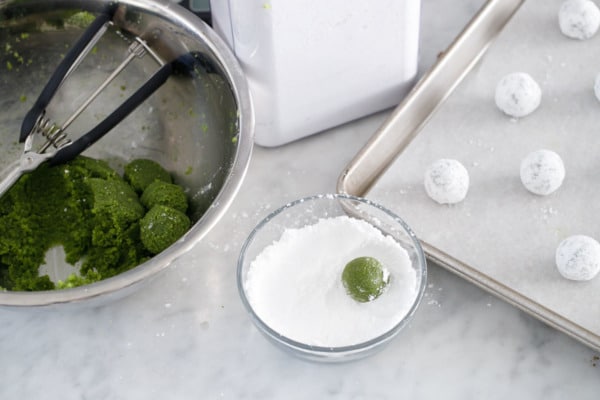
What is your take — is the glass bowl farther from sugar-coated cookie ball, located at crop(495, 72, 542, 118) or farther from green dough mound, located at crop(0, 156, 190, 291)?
sugar-coated cookie ball, located at crop(495, 72, 542, 118)

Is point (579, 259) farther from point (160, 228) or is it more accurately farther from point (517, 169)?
point (160, 228)

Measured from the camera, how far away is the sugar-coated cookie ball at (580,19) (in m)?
1.14

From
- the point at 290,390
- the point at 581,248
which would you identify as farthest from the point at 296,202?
the point at 581,248

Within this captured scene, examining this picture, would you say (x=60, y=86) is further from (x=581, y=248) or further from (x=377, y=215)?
(x=581, y=248)

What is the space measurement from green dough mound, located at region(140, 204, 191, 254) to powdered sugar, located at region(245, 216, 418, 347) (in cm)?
9

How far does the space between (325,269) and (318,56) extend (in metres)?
0.25

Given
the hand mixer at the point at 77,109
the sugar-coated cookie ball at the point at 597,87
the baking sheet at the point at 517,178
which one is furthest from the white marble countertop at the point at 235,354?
the sugar-coated cookie ball at the point at 597,87

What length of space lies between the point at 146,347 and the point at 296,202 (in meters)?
0.23

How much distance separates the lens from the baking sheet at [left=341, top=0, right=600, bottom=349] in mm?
944

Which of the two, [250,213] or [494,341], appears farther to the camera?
[250,213]

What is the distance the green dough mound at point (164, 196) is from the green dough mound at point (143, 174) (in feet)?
0.05

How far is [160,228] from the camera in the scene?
97cm

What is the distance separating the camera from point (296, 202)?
3.25 ft

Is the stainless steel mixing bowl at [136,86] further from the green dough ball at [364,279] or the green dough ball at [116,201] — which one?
the green dough ball at [364,279]
